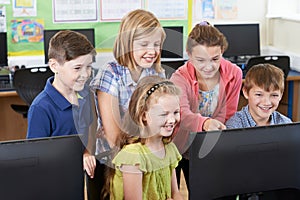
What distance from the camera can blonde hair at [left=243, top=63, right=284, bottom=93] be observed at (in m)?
1.91

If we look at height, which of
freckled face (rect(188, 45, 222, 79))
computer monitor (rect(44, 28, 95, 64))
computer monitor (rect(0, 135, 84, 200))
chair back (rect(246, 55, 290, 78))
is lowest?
computer monitor (rect(0, 135, 84, 200))

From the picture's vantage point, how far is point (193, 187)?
49.1 inches

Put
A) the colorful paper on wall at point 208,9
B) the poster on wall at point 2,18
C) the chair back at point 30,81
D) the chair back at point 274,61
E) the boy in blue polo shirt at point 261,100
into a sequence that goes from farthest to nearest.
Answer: the colorful paper on wall at point 208,9
the poster on wall at point 2,18
the chair back at point 274,61
the chair back at point 30,81
the boy in blue polo shirt at point 261,100

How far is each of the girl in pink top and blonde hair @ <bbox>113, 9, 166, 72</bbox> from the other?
4.6 inches

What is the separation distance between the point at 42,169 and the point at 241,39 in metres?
3.82

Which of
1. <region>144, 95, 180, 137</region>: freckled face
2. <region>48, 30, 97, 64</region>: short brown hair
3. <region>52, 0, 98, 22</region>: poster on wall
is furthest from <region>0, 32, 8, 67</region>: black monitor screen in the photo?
<region>144, 95, 180, 137</region>: freckled face

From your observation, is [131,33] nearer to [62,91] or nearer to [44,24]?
[62,91]

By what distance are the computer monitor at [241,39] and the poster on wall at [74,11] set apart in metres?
1.17

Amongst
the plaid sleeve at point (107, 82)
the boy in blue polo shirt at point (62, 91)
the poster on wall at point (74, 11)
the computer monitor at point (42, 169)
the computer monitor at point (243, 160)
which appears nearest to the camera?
the computer monitor at point (42, 169)

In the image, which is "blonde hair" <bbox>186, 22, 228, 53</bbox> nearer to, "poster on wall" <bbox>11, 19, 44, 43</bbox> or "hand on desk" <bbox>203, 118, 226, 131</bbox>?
"hand on desk" <bbox>203, 118, 226, 131</bbox>

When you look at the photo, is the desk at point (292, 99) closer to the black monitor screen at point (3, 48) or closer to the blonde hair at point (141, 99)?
the black monitor screen at point (3, 48)

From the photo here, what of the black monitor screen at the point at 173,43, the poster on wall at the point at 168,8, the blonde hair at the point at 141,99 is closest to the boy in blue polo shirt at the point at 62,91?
the blonde hair at the point at 141,99

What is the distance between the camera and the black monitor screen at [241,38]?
4.64 meters

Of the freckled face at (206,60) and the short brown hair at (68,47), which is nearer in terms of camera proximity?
the freckled face at (206,60)
